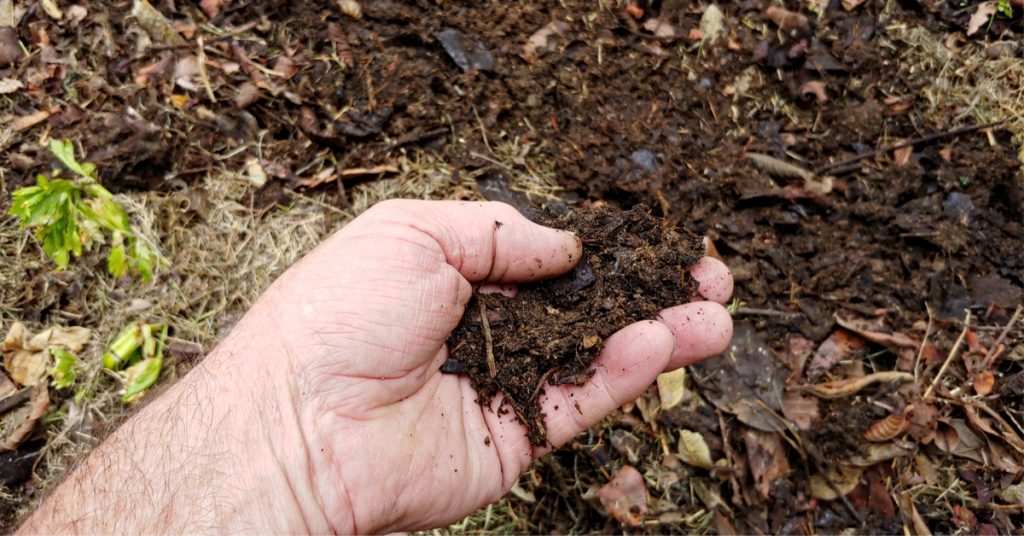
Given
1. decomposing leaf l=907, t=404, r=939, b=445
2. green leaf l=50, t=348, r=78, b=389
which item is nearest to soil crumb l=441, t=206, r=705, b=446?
decomposing leaf l=907, t=404, r=939, b=445

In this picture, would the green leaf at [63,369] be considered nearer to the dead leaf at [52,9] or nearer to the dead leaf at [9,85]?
the dead leaf at [9,85]

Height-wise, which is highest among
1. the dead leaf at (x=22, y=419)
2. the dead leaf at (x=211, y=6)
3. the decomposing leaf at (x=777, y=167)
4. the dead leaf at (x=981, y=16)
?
the dead leaf at (x=981, y=16)

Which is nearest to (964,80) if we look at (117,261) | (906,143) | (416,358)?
(906,143)

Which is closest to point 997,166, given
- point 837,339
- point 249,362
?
point 837,339

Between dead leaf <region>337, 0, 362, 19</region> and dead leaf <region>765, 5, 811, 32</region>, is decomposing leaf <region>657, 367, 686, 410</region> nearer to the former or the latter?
dead leaf <region>765, 5, 811, 32</region>

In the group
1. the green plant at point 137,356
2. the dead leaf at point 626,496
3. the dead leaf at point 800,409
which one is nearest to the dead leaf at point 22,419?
the green plant at point 137,356

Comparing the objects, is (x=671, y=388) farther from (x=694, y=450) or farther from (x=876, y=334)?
(x=876, y=334)
